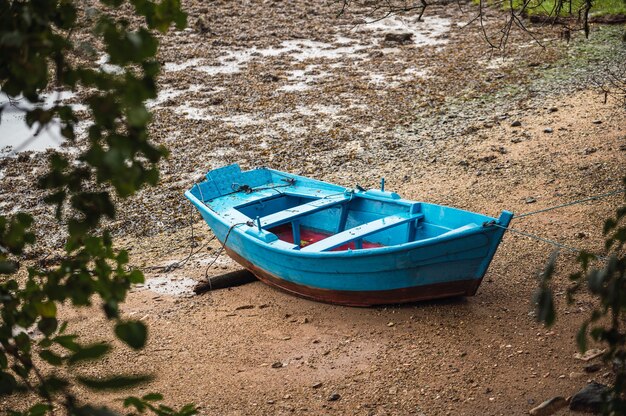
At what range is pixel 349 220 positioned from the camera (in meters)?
7.78

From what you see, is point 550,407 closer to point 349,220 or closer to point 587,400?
point 587,400

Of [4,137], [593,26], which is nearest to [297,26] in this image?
A: [593,26]

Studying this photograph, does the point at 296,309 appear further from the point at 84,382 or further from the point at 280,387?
the point at 84,382

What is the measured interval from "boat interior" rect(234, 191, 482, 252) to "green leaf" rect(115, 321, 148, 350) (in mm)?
4464

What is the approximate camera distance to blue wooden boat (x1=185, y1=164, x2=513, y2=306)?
617cm

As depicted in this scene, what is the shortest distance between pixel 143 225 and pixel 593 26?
493 inches

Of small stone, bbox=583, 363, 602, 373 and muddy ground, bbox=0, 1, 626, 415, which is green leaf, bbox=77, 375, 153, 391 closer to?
Result: muddy ground, bbox=0, 1, 626, 415

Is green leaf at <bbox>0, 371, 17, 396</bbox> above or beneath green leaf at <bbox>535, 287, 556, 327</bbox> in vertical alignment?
beneath

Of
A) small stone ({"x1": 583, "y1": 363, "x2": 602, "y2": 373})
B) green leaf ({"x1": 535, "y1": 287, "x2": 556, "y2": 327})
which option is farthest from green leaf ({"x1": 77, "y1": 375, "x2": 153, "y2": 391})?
small stone ({"x1": 583, "y1": 363, "x2": 602, "y2": 373})

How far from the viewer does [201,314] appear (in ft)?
23.7

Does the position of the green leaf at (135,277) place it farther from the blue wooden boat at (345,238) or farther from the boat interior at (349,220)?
the boat interior at (349,220)

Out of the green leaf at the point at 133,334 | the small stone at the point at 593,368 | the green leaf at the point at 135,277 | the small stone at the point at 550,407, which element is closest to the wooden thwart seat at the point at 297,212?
the small stone at the point at 593,368

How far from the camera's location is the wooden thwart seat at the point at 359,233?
6.76 m

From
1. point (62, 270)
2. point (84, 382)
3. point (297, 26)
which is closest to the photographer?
point (84, 382)
